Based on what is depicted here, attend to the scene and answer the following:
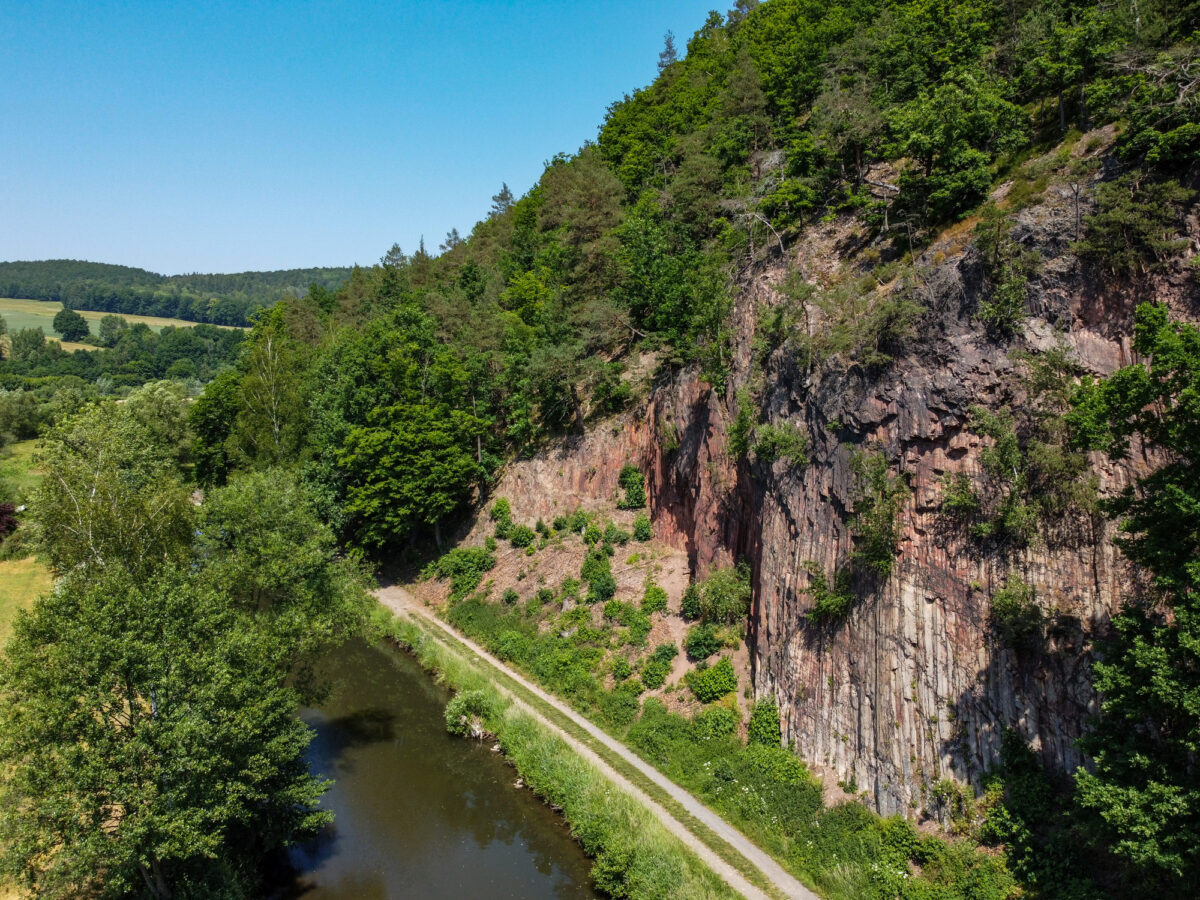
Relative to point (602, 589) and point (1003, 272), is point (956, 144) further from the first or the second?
point (602, 589)

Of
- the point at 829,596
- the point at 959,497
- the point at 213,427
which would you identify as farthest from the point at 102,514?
the point at 213,427

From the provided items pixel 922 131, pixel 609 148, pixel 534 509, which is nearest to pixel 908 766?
pixel 922 131

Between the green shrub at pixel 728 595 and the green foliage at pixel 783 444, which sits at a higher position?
the green foliage at pixel 783 444

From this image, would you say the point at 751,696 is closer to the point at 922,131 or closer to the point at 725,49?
the point at 922,131

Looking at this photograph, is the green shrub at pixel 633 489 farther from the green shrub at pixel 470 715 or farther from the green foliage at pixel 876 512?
the green foliage at pixel 876 512

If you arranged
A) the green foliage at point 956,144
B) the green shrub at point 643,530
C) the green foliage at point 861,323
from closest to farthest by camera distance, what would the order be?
the green foliage at point 861,323, the green foliage at point 956,144, the green shrub at point 643,530

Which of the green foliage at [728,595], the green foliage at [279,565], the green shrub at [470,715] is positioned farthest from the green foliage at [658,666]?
the green foliage at [279,565]
